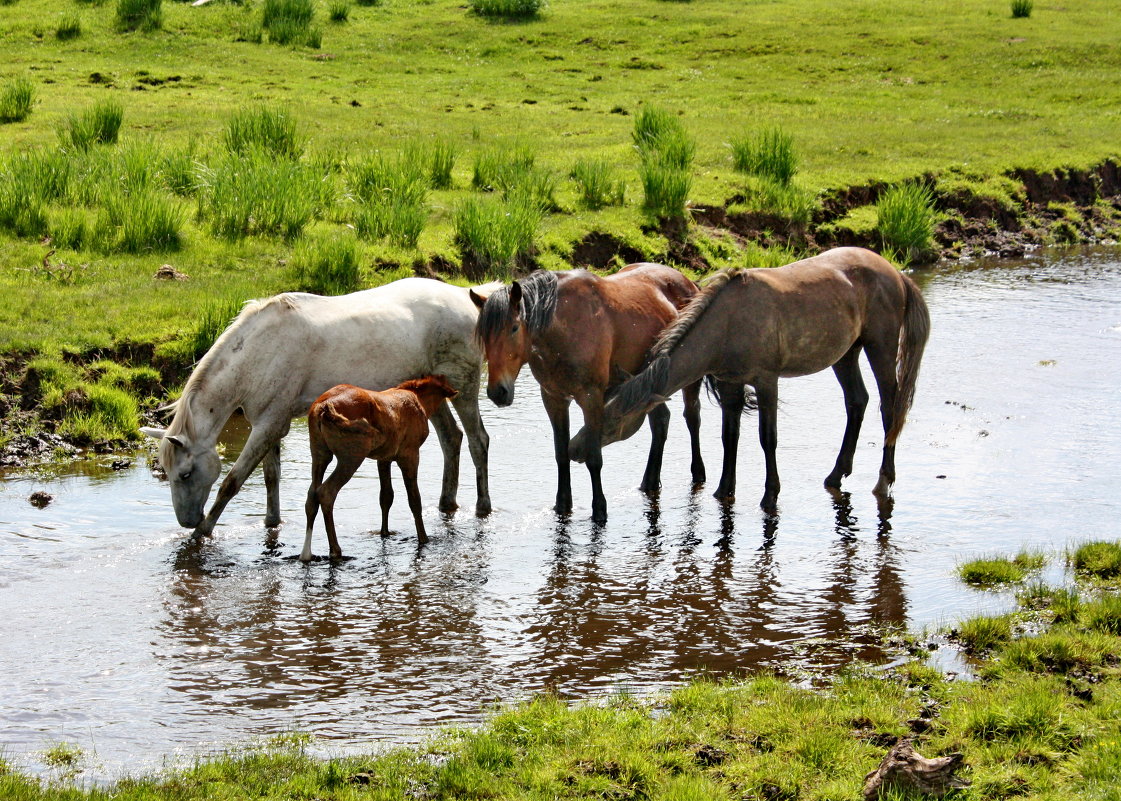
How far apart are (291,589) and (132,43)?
21897 mm

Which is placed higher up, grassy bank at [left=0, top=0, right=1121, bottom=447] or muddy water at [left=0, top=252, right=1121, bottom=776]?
grassy bank at [left=0, top=0, right=1121, bottom=447]

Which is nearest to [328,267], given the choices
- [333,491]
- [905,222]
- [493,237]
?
[493,237]

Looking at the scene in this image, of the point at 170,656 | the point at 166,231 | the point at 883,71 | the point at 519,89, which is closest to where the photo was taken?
the point at 170,656

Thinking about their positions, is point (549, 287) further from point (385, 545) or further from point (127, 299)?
point (127, 299)

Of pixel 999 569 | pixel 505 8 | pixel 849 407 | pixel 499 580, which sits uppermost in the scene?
pixel 505 8

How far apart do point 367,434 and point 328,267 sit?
5.50 m

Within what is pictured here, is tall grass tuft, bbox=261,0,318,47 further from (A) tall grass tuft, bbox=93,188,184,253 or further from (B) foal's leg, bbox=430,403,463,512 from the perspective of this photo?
(B) foal's leg, bbox=430,403,463,512

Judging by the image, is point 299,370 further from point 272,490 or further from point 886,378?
point 886,378

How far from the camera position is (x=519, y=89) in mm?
25109

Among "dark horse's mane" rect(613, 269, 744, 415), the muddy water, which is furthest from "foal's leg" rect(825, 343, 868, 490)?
"dark horse's mane" rect(613, 269, 744, 415)

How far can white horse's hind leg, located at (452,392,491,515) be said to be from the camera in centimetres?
876

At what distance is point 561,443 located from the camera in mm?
8727

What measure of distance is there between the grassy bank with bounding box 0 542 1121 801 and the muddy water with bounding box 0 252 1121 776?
0.37 meters

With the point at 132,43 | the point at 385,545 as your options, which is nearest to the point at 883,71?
the point at 132,43
